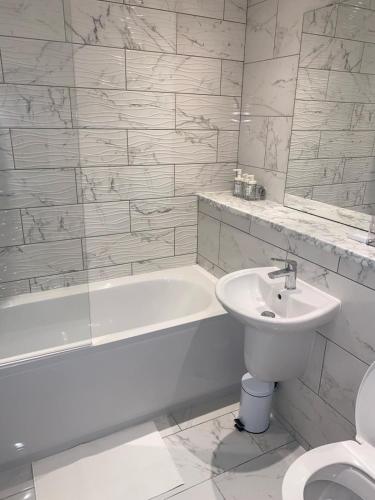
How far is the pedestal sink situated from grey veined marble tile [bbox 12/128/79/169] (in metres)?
1.19

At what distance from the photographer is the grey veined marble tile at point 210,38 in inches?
86.5

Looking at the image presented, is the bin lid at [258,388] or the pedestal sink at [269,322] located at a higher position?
the pedestal sink at [269,322]

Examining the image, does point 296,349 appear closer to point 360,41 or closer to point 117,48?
point 360,41

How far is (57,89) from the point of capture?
200 centimetres

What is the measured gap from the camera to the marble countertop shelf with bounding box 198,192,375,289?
4.75 feet

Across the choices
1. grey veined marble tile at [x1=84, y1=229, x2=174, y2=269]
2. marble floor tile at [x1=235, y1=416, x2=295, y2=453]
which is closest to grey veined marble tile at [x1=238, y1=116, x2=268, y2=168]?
grey veined marble tile at [x1=84, y1=229, x2=174, y2=269]

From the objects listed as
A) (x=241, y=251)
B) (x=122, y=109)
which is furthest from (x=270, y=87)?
(x=241, y=251)

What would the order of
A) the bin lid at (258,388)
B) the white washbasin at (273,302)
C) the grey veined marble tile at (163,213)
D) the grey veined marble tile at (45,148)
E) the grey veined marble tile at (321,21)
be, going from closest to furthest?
the white washbasin at (273,302) → the grey veined marble tile at (321,21) → the bin lid at (258,388) → the grey veined marble tile at (45,148) → the grey veined marble tile at (163,213)

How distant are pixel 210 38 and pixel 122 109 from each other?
730 millimetres

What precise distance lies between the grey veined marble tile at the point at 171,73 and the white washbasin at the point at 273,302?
4.18ft

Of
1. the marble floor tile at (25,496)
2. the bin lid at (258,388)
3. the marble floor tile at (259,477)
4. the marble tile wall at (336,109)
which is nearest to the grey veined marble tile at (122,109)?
the marble tile wall at (336,109)

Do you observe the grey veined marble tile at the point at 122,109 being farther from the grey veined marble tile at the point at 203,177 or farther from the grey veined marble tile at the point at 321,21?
the grey veined marble tile at the point at 321,21

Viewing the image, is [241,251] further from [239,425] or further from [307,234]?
[239,425]

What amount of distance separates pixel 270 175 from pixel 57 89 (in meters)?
1.36
